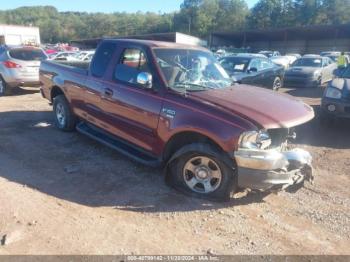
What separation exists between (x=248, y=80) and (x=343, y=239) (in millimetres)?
8445

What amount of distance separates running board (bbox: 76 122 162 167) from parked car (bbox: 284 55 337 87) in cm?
1238

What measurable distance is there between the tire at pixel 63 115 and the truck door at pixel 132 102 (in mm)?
1523

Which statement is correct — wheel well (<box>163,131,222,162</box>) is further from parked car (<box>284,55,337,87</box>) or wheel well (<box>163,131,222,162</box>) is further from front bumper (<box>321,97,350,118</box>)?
parked car (<box>284,55,337,87</box>)

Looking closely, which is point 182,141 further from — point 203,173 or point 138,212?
point 138,212

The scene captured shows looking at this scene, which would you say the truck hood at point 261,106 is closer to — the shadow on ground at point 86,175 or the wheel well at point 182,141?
the wheel well at point 182,141

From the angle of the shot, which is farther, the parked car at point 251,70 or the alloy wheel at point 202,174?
the parked car at point 251,70

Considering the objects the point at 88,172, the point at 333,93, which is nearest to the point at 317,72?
the point at 333,93

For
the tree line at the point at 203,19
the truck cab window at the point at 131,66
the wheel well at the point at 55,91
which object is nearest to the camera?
the truck cab window at the point at 131,66

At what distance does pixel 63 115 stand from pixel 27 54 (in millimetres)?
5992

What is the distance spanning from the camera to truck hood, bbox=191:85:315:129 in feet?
13.2

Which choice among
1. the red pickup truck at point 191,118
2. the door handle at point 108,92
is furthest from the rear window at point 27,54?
the door handle at point 108,92

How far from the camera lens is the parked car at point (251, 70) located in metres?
11.6

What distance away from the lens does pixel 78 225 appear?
12.3 ft

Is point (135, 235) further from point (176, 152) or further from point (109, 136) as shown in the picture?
point (109, 136)
